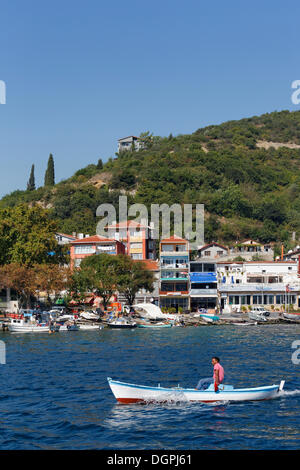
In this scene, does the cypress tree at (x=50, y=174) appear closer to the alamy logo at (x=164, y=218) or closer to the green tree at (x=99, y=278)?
the alamy logo at (x=164, y=218)

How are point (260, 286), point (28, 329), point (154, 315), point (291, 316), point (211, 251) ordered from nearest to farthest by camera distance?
point (28, 329)
point (154, 315)
point (291, 316)
point (260, 286)
point (211, 251)

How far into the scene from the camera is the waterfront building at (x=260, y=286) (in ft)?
281

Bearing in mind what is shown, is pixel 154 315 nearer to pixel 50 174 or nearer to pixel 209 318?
pixel 209 318

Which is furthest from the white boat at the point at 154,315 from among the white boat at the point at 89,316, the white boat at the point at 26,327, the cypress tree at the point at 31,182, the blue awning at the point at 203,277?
the cypress tree at the point at 31,182

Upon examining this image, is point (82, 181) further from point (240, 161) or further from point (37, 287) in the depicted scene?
point (37, 287)

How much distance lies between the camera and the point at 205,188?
147500 mm

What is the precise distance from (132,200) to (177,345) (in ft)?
289

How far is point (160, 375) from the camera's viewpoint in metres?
35.6

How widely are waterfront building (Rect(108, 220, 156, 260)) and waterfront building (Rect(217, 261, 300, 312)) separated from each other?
1671 centimetres

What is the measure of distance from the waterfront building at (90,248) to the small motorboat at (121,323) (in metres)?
24.6

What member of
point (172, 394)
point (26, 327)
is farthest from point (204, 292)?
point (172, 394)

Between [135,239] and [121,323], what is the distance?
31.5 meters

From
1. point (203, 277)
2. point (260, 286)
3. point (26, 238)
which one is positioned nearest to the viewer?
point (26, 238)
